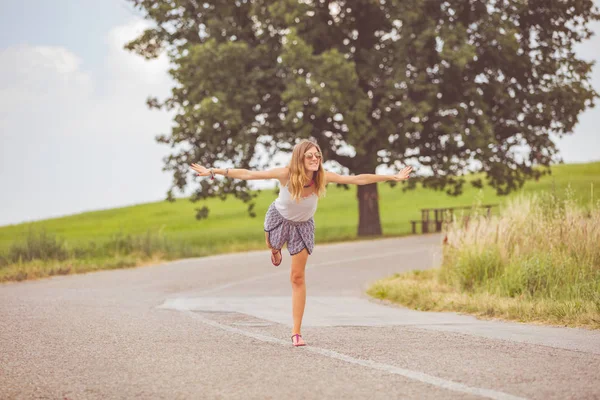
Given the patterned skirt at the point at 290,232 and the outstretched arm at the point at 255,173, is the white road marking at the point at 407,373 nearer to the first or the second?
the patterned skirt at the point at 290,232

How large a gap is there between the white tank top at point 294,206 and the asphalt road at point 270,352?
1.27 metres

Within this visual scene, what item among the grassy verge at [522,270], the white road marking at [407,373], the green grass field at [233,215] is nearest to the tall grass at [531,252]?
the grassy verge at [522,270]

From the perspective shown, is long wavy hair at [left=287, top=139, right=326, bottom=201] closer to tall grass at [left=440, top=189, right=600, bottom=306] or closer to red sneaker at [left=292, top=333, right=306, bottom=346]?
red sneaker at [left=292, top=333, right=306, bottom=346]

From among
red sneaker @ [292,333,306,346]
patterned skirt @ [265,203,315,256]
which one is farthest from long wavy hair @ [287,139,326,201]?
red sneaker @ [292,333,306,346]

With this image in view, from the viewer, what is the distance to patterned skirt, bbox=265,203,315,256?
28.9 ft

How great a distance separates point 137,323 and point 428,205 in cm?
5695

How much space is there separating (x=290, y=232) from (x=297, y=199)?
480 mm

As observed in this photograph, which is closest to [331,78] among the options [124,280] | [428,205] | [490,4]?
[490,4]

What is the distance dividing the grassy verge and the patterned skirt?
11.7 feet

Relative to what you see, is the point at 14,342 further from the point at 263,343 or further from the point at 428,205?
the point at 428,205

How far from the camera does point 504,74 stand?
115ft

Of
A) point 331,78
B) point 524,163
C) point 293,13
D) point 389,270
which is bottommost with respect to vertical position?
point 389,270

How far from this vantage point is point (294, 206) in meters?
8.68

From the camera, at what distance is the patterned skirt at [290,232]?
8.82 metres
